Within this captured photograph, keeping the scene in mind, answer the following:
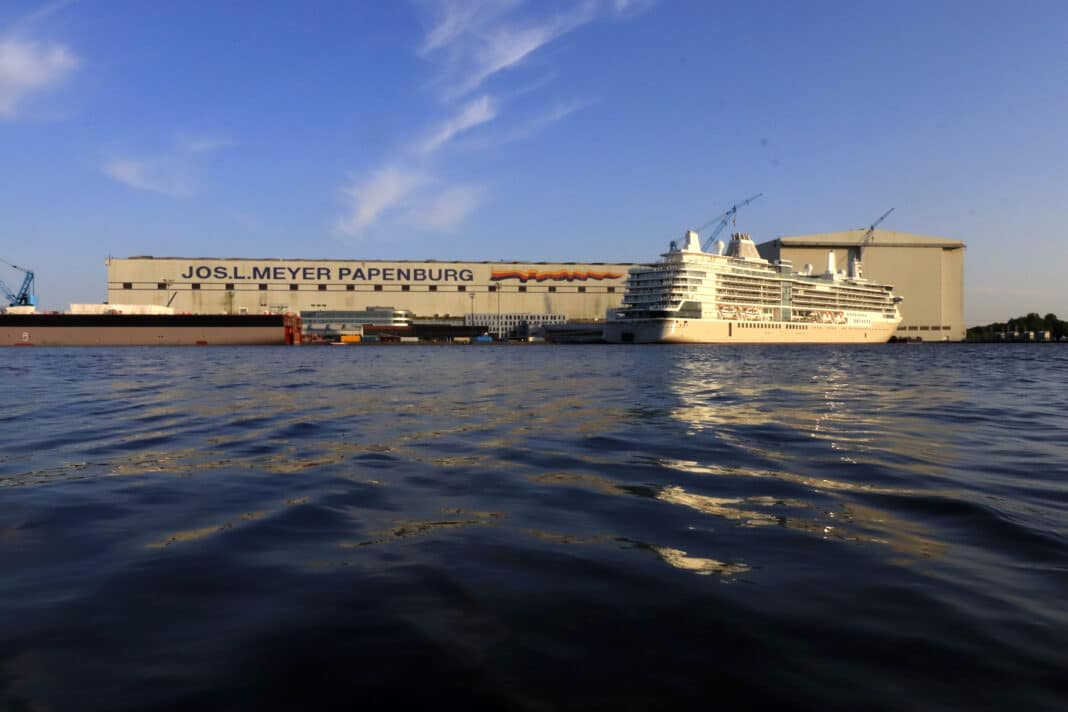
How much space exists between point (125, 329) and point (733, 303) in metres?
87.5

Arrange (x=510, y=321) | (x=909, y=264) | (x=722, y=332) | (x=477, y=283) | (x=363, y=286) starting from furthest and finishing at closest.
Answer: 1. (x=909, y=264)
2. (x=477, y=283)
3. (x=510, y=321)
4. (x=363, y=286)
5. (x=722, y=332)

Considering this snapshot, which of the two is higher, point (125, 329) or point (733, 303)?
point (733, 303)

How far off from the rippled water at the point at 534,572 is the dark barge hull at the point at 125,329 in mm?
83982

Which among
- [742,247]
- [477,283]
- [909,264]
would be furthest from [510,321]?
[909,264]

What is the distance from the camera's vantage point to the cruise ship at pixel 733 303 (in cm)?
8919

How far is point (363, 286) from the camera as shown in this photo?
12188 cm

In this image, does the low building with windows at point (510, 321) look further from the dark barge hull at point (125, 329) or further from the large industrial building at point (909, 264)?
the large industrial building at point (909, 264)

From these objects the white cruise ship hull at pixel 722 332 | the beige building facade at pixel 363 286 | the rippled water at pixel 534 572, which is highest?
the beige building facade at pixel 363 286

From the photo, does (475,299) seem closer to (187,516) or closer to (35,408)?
(35,408)

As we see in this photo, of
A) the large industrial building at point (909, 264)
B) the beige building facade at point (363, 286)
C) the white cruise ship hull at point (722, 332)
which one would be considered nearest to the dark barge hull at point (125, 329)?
the beige building facade at point (363, 286)

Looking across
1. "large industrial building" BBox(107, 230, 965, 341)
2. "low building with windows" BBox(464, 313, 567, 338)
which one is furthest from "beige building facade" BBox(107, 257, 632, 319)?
"low building with windows" BBox(464, 313, 567, 338)

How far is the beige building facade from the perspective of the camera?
382 ft

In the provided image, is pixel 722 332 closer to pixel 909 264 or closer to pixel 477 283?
pixel 477 283

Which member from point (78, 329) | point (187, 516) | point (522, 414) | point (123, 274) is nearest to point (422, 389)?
point (522, 414)
